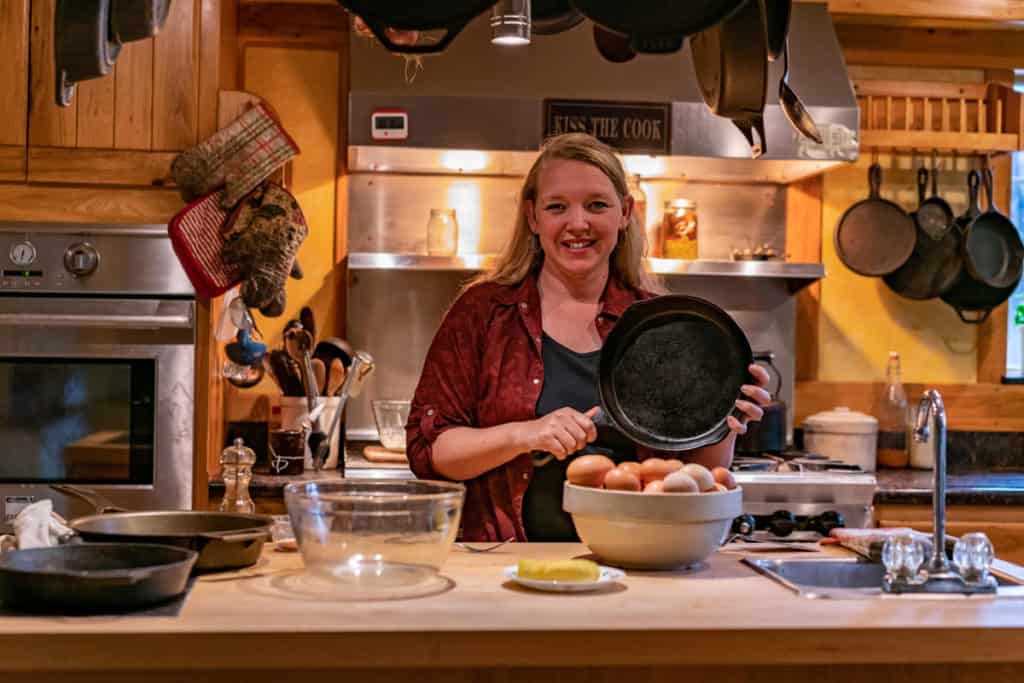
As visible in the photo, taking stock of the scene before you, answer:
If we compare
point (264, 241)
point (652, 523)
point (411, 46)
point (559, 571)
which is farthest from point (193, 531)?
point (264, 241)

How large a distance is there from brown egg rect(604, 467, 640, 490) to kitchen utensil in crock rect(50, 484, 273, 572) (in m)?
0.53

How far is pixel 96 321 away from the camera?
351 cm

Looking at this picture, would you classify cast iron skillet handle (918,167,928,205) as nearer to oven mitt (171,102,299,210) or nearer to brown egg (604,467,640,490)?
oven mitt (171,102,299,210)

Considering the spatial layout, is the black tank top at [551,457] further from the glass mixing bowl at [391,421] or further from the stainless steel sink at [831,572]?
the glass mixing bowl at [391,421]

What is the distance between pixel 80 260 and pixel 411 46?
1848mm

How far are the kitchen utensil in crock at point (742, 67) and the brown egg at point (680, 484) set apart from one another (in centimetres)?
57

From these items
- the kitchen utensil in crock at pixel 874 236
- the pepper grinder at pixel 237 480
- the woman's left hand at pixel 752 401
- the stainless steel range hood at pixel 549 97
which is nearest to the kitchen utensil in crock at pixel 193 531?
the pepper grinder at pixel 237 480

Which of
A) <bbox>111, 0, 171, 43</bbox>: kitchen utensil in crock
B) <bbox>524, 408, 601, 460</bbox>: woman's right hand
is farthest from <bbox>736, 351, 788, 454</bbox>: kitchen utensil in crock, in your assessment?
<bbox>111, 0, 171, 43</bbox>: kitchen utensil in crock

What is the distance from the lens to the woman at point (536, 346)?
268cm

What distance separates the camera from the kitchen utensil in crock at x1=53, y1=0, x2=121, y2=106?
6.41 ft

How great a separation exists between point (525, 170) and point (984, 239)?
5.14 ft

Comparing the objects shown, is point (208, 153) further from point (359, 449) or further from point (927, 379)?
point (927, 379)

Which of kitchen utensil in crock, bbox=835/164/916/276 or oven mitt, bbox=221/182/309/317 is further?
kitchen utensil in crock, bbox=835/164/916/276

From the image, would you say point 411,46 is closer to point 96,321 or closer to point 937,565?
point 937,565
